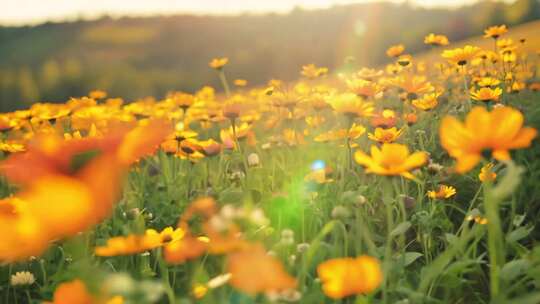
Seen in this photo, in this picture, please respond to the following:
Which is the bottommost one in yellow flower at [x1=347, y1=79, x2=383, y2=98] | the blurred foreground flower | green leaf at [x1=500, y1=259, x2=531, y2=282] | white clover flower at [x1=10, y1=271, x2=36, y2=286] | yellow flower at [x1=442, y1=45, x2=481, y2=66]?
white clover flower at [x1=10, y1=271, x2=36, y2=286]

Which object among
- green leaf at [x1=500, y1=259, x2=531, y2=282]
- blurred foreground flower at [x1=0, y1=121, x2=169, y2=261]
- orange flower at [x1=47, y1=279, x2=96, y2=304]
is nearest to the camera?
blurred foreground flower at [x1=0, y1=121, x2=169, y2=261]

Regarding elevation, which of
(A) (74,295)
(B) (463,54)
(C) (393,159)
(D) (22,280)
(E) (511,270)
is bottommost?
(D) (22,280)

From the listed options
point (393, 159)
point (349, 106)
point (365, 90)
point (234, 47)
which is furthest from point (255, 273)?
point (234, 47)

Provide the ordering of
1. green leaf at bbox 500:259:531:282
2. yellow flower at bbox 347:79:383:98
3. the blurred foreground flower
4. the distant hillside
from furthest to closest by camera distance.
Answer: the distant hillside → yellow flower at bbox 347:79:383:98 → green leaf at bbox 500:259:531:282 → the blurred foreground flower

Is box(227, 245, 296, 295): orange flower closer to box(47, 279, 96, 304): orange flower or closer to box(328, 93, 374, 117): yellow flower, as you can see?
box(47, 279, 96, 304): orange flower

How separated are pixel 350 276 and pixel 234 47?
522 inches

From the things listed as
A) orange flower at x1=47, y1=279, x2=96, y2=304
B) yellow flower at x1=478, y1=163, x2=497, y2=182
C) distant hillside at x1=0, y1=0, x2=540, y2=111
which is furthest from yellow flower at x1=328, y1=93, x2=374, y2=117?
distant hillside at x1=0, y1=0, x2=540, y2=111

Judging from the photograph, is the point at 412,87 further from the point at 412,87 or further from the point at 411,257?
the point at 411,257

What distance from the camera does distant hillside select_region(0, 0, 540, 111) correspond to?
1114 cm

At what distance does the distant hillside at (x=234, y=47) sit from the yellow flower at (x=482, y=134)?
9.06m

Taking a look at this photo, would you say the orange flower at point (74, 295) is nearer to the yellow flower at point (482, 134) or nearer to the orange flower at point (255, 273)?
the orange flower at point (255, 273)

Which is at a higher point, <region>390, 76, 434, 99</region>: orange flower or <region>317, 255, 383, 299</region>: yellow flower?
<region>390, 76, 434, 99</region>: orange flower

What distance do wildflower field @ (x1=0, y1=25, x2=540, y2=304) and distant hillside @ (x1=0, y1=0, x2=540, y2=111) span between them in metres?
7.85

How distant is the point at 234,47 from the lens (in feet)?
45.2
